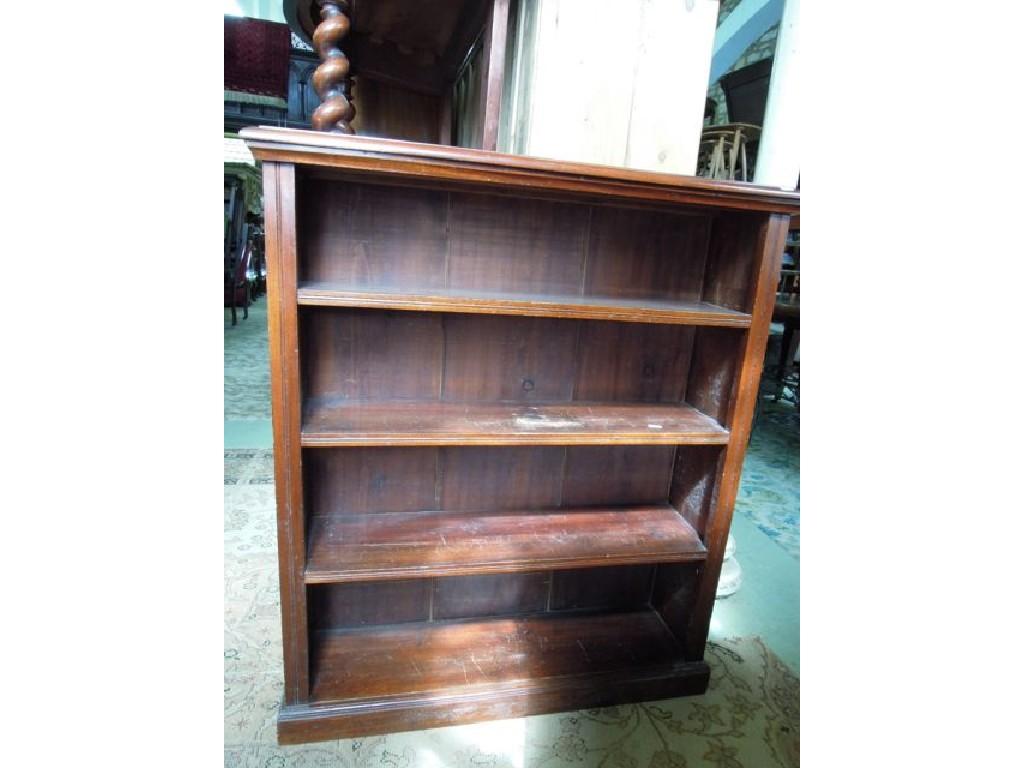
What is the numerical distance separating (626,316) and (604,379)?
34 cm

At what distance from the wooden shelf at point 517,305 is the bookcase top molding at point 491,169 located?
0.78ft

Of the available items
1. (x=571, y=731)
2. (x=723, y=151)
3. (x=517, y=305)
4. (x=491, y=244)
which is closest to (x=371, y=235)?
(x=491, y=244)

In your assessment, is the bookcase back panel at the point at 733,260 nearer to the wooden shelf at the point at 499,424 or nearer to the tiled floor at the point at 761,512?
the wooden shelf at the point at 499,424

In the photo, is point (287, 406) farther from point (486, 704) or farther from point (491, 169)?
point (486, 704)

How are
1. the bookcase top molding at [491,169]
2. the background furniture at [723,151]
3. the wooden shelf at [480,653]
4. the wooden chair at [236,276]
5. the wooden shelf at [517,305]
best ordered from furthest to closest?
the wooden chair at [236,276]
the background furniture at [723,151]
the wooden shelf at [480,653]
the wooden shelf at [517,305]
the bookcase top molding at [491,169]

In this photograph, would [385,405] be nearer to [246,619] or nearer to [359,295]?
[359,295]

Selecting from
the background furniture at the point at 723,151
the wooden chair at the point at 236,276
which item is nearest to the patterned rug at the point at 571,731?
the background furniture at the point at 723,151

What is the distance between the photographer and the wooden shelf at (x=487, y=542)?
1.27m

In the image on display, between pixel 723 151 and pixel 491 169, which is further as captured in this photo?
pixel 723 151

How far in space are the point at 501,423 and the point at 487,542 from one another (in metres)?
0.33

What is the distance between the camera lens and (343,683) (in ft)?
4.54

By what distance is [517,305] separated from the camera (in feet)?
3.78

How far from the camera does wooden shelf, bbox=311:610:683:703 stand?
141 cm

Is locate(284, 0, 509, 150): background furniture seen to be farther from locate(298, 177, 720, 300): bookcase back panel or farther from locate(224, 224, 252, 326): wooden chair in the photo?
locate(224, 224, 252, 326): wooden chair
